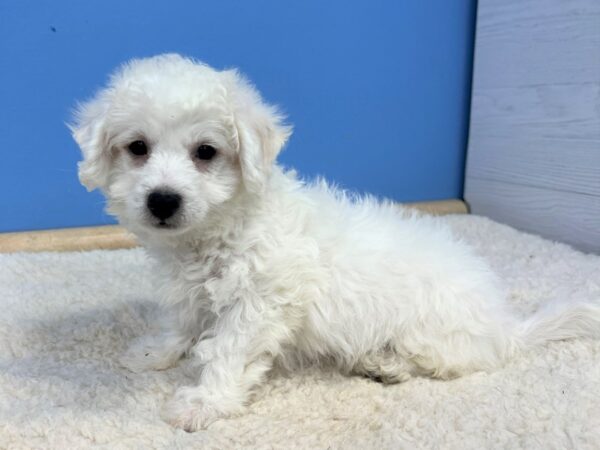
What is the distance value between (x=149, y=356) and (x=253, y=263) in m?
0.50

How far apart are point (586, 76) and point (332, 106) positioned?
4.12 feet

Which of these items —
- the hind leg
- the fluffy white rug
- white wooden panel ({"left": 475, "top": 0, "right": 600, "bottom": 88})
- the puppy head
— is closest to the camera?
the fluffy white rug

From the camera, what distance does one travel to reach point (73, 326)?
1.88 meters

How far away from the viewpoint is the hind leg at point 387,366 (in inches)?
62.4

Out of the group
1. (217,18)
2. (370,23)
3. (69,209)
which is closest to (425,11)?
(370,23)

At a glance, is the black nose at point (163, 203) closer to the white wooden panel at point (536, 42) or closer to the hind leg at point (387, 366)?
the hind leg at point (387, 366)

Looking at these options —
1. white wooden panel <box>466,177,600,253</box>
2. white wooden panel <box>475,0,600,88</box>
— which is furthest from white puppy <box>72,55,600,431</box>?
white wooden panel <box>475,0,600,88</box>

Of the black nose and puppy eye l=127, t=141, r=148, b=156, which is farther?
puppy eye l=127, t=141, r=148, b=156

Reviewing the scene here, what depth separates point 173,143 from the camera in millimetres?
1402

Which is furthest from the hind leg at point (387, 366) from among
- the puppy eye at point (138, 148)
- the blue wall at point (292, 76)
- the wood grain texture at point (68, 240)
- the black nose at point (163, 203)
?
the blue wall at point (292, 76)

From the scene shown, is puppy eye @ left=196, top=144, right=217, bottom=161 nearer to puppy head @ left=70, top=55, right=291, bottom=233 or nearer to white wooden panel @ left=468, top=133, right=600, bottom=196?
puppy head @ left=70, top=55, right=291, bottom=233

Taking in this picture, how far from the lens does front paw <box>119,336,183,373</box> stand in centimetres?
167

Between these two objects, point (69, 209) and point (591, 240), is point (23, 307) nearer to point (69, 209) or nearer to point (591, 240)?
point (69, 209)

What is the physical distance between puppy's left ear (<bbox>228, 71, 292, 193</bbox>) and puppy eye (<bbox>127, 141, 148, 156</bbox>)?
0.25 m
